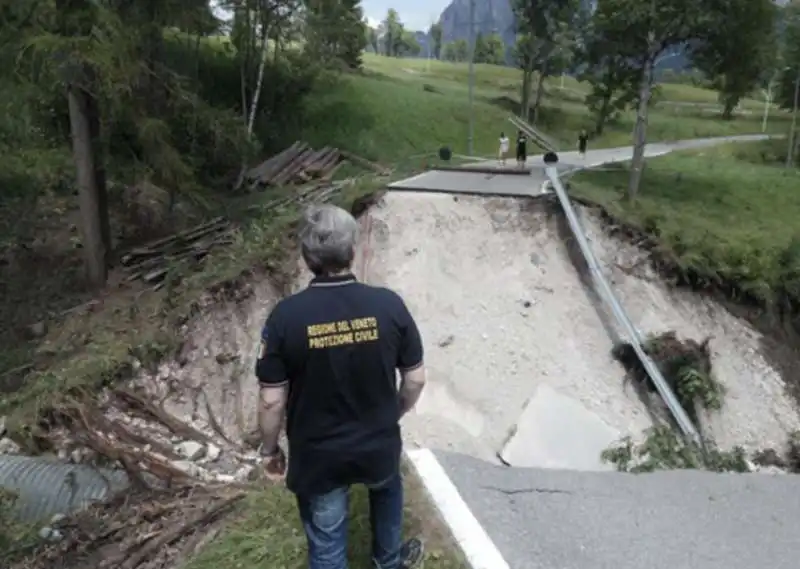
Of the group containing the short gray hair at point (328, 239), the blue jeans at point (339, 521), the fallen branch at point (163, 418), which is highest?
the short gray hair at point (328, 239)

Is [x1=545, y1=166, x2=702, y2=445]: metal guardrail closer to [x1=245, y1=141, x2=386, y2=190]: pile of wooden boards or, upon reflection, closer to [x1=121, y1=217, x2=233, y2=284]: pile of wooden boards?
[x1=121, y1=217, x2=233, y2=284]: pile of wooden boards

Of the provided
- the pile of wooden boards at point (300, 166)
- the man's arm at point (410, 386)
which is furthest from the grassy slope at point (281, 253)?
the pile of wooden boards at point (300, 166)

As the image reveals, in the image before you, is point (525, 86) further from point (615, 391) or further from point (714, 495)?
point (714, 495)

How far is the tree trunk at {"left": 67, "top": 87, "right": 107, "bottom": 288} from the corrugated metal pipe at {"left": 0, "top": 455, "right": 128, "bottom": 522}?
849 cm

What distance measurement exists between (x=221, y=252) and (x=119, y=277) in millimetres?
2485

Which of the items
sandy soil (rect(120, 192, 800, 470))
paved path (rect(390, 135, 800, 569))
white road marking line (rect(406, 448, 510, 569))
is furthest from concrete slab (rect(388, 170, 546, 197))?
white road marking line (rect(406, 448, 510, 569))

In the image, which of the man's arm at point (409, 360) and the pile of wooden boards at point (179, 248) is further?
the pile of wooden boards at point (179, 248)

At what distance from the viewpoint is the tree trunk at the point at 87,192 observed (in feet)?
48.4

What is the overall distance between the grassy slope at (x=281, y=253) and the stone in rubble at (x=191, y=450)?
2387 mm

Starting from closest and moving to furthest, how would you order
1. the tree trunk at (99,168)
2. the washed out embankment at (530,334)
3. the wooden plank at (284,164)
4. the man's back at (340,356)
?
the man's back at (340,356)
the washed out embankment at (530,334)
the tree trunk at (99,168)
the wooden plank at (284,164)

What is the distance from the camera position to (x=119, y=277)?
1538 cm

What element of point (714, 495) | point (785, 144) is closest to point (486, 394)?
point (714, 495)

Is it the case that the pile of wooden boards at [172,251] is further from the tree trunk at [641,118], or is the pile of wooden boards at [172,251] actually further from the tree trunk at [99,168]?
the tree trunk at [641,118]

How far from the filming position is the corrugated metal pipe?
267 inches
